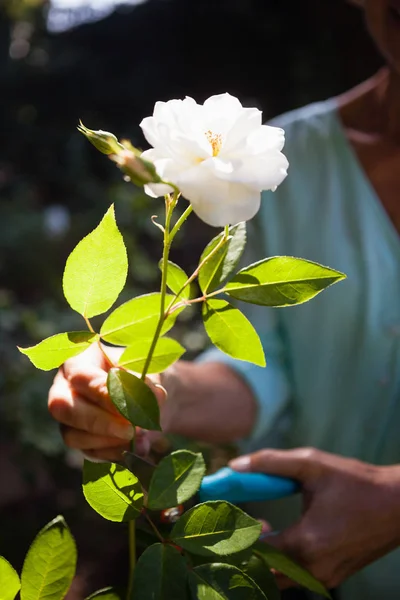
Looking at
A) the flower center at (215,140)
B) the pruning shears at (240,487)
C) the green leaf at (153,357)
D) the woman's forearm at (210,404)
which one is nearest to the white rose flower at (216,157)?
the flower center at (215,140)

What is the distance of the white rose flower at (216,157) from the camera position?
265 millimetres

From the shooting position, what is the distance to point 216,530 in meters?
0.31

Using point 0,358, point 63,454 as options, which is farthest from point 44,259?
point 63,454

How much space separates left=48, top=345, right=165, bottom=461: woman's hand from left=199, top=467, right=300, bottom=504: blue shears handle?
0.17 ft

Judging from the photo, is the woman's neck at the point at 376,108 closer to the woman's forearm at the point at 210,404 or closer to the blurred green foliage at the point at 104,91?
the woman's forearm at the point at 210,404

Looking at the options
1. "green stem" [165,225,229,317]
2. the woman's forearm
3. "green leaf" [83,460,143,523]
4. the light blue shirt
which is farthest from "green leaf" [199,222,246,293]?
the light blue shirt

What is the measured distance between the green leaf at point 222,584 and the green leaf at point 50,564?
6 cm

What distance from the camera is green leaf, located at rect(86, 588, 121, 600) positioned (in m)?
0.31

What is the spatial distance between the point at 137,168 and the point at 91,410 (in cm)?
20

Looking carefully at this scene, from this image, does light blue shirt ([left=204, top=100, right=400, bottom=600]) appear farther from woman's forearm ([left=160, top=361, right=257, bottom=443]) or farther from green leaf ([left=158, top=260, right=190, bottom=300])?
green leaf ([left=158, top=260, right=190, bottom=300])

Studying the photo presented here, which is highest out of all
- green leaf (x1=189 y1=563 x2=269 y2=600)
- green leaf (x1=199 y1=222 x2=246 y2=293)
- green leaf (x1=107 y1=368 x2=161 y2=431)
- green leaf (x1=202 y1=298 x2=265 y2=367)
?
green leaf (x1=199 y1=222 x2=246 y2=293)

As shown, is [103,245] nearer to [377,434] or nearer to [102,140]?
[102,140]

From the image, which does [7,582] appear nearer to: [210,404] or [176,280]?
[176,280]

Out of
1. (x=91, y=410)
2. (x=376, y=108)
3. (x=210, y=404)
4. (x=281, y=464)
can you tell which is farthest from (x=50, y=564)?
(x=376, y=108)
